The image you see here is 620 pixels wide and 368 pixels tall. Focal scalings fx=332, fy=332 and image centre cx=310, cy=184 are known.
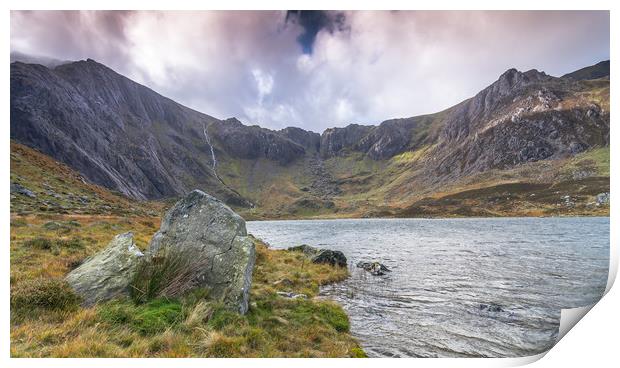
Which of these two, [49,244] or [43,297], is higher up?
[49,244]

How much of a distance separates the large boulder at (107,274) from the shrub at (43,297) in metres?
0.44

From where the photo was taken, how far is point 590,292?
52.4 feet

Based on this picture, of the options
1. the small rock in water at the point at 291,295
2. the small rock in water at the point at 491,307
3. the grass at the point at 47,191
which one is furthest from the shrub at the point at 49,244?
the small rock in water at the point at 491,307

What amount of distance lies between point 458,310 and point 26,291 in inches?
613

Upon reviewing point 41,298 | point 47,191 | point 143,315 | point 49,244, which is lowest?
point 143,315

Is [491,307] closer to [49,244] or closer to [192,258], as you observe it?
[192,258]

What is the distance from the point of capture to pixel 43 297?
874 centimetres

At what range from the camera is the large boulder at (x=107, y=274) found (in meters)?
9.69

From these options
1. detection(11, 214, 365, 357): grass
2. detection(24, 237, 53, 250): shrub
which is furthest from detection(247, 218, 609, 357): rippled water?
detection(24, 237, 53, 250): shrub

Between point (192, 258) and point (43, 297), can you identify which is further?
point (192, 258)

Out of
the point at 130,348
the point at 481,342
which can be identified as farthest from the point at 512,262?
the point at 130,348

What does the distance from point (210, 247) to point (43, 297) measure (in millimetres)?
4502

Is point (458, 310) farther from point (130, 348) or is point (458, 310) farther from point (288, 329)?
point (130, 348)
